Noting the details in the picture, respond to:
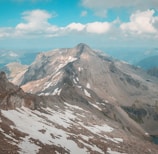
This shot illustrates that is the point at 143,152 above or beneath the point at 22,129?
beneath

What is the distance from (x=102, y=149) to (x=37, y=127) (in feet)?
64.3

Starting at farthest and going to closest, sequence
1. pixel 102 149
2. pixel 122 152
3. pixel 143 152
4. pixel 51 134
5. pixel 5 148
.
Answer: pixel 143 152 → pixel 122 152 → pixel 102 149 → pixel 51 134 → pixel 5 148

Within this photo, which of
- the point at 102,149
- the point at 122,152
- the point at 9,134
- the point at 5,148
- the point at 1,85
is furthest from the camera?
the point at 1,85

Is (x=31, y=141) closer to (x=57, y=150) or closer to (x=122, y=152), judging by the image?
(x=57, y=150)

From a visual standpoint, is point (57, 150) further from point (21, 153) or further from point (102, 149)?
point (102, 149)

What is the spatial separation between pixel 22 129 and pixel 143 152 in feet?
178

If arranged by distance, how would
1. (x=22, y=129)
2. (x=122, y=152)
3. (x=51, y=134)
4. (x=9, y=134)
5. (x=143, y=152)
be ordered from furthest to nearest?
(x=143, y=152) → (x=122, y=152) → (x=51, y=134) → (x=22, y=129) → (x=9, y=134)

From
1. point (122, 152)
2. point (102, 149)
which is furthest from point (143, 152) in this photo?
point (102, 149)

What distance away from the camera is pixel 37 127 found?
83938mm

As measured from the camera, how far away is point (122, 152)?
308ft

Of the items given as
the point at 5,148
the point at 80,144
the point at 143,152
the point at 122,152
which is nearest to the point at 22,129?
the point at 80,144

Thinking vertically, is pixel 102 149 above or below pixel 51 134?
below

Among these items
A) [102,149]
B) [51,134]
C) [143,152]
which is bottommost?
[143,152]

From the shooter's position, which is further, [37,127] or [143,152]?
[143,152]
